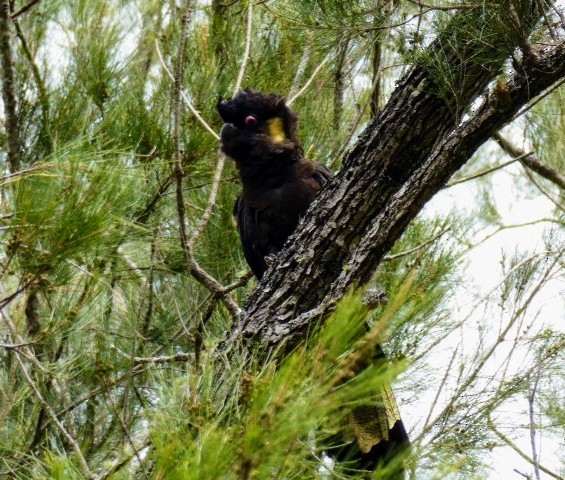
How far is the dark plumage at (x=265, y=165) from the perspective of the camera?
3098mm

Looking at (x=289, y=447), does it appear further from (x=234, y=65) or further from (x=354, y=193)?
(x=234, y=65)

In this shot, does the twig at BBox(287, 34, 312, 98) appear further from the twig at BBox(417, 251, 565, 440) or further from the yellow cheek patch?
the twig at BBox(417, 251, 565, 440)

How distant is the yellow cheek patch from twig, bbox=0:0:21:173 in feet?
2.94

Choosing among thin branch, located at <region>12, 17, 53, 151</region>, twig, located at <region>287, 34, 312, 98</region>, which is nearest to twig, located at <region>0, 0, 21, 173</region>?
thin branch, located at <region>12, 17, 53, 151</region>

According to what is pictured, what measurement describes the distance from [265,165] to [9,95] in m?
0.93

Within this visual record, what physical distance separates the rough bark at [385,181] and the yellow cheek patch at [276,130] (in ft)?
2.33

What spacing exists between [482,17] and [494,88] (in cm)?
17

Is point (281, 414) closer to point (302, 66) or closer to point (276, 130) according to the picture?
point (302, 66)

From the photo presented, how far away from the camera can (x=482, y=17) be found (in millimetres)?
1834

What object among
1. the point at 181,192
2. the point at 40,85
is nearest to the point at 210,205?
the point at 181,192

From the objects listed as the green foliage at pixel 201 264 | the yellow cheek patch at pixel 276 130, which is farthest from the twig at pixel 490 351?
the yellow cheek patch at pixel 276 130

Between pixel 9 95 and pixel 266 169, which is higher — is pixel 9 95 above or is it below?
above

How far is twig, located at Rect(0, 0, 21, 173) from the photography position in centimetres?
286

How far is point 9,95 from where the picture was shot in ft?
9.93
